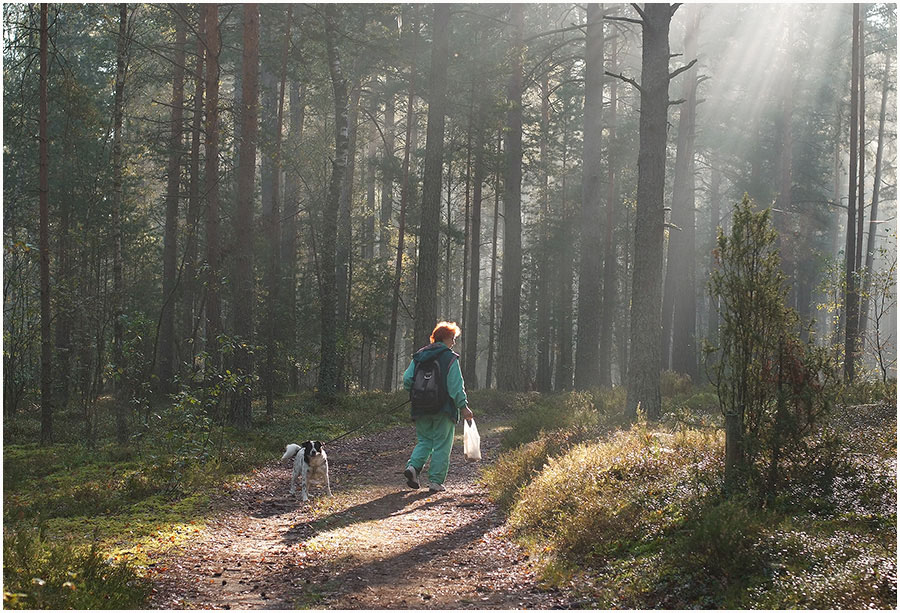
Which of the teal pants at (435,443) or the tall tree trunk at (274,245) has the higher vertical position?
the tall tree trunk at (274,245)

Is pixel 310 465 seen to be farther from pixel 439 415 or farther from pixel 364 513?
pixel 439 415

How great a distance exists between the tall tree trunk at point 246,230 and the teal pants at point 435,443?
591 cm

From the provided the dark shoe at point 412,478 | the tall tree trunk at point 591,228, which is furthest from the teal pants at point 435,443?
the tall tree trunk at point 591,228

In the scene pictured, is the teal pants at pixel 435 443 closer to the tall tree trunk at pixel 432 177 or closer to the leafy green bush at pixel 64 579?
the leafy green bush at pixel 64 579

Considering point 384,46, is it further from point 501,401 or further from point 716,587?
point 716,587

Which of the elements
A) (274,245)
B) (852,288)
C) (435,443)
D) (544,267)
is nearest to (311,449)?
(435,443)

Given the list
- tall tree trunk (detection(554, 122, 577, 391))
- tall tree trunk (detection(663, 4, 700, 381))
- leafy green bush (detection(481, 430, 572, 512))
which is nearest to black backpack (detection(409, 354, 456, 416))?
leafy green bush (detection(481, 430, 572, 512))

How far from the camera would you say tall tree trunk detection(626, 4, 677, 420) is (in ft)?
38.8

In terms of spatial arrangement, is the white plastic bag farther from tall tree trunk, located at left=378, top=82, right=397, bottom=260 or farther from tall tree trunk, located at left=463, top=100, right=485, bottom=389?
tall tree trunk, located at left=378, top=82, right=397, bottom=260

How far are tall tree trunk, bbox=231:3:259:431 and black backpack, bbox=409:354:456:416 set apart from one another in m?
6.03

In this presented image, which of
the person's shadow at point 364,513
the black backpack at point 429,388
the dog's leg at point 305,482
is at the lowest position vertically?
the person's shadow at point 364,513

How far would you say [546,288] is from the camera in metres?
34.0

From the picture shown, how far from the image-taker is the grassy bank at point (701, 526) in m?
4.54

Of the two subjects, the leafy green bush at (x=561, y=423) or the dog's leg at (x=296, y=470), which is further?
the leafy green bush at (x=561, y=423)
